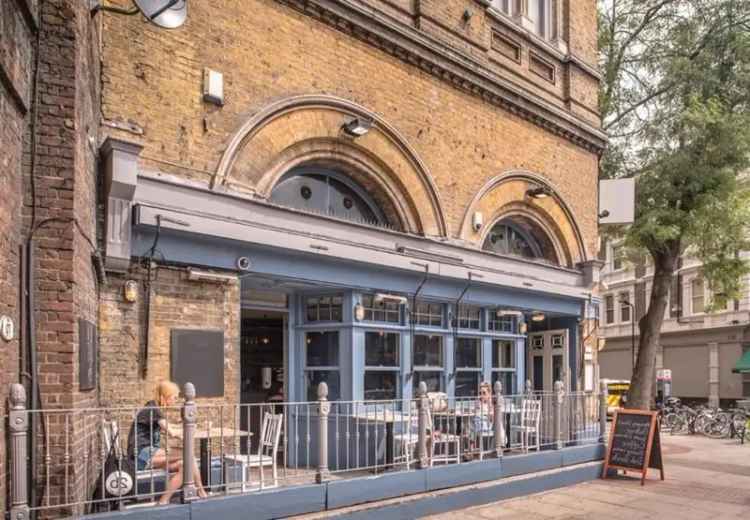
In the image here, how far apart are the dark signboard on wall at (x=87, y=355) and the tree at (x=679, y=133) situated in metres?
13.9

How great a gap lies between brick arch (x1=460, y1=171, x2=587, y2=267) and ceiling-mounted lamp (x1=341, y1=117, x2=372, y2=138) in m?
2.68

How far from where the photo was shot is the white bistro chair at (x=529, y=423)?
387 inches

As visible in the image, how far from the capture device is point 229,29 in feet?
27.5

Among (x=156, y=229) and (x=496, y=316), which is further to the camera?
(x=496, y=316)

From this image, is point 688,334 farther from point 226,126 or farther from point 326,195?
point 226,126

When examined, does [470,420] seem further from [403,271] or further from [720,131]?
[720,131]

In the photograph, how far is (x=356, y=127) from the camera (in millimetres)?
9594

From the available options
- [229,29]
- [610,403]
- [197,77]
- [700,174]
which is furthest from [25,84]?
[610,403]

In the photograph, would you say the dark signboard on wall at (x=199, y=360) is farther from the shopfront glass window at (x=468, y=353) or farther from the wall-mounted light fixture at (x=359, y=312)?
the shopfront glass window at (x=468, y=353)

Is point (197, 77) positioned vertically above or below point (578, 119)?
below

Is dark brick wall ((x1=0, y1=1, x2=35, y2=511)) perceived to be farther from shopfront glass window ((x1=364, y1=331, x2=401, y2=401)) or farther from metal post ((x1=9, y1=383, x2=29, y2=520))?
shopfront glass window ((x1=364, y1=331, x2=401, y2=401))

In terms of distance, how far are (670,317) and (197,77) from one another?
33029mm

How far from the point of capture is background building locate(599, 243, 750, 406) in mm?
31984

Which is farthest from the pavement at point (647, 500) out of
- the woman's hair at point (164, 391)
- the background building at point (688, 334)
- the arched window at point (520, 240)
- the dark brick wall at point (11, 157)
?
the background building at point (688, 334)
